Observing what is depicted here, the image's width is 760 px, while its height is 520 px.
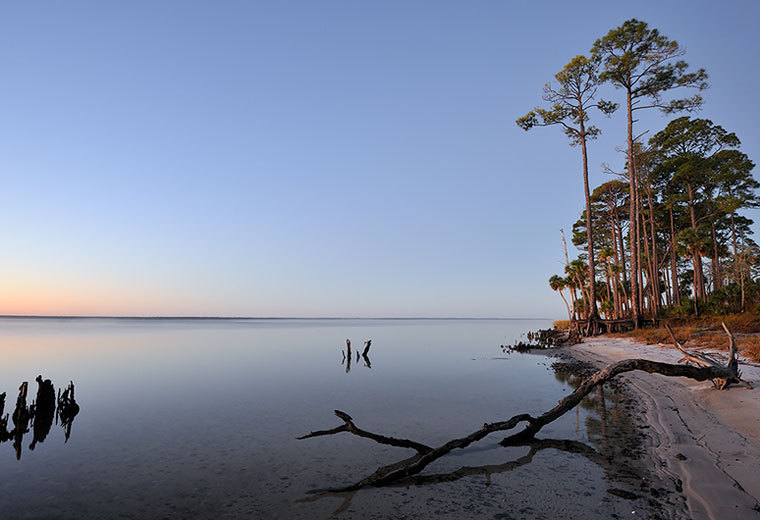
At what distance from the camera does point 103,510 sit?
686 cm

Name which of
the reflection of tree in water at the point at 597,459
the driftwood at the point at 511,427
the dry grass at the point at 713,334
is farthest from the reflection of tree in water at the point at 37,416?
the dry grass at the point at 713,334

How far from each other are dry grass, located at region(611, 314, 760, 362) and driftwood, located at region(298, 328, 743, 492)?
7139 mm

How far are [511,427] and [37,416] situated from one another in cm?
1465

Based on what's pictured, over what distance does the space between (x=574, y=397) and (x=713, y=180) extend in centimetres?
4047

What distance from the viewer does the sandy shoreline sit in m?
5.85

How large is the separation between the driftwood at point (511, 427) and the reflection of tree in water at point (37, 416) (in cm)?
895

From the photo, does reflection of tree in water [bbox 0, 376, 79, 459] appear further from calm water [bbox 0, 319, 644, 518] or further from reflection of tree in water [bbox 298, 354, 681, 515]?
reflection of tree in water [bbox 298, 354, 681, 515]

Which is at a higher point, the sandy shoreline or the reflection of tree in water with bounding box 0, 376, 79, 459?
the sandy shoreline

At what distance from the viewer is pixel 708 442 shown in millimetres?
8164

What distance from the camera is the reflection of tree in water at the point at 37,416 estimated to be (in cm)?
1169

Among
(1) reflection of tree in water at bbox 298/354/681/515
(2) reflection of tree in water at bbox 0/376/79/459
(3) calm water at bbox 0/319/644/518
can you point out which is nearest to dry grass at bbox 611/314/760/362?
(3) calm water at bbox 0/319/644/518

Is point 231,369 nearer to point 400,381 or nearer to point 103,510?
point 400,381

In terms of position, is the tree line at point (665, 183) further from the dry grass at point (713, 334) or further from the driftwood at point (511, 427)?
the driftwood at point (511, 427)

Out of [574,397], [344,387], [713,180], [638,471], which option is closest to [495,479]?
[638,471]
